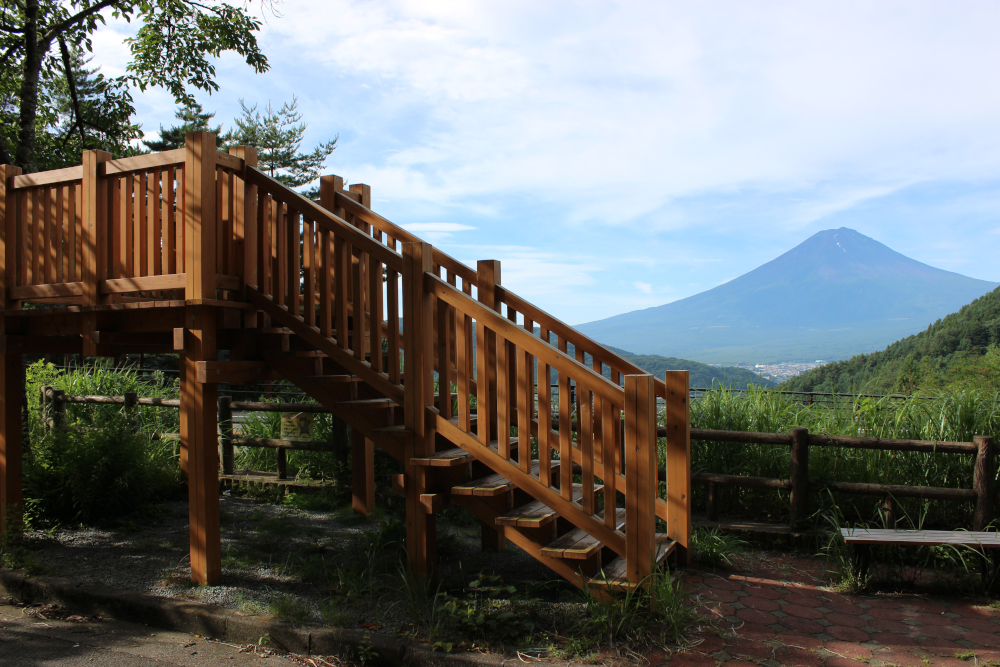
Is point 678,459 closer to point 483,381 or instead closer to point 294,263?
point 483,381

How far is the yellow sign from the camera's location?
8172 mm

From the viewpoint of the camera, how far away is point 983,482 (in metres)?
5.33

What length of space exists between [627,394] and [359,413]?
2.11 metres

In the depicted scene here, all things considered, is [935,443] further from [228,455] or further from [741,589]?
[228,455]

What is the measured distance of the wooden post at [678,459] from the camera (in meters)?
4.88

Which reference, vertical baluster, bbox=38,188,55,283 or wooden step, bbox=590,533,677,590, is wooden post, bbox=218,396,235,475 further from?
wooden step, bbox=590,533,677,590

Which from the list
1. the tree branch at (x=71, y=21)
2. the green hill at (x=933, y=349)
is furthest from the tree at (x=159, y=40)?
the green hill at (x=933, y=349)

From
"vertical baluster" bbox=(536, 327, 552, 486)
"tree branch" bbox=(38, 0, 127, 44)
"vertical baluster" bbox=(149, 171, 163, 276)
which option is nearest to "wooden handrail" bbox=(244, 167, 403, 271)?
"vertical baluster" bbox=(149, 171, 163, 276)

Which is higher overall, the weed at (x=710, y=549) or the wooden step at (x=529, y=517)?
the wooden step at (x=529, y=517)

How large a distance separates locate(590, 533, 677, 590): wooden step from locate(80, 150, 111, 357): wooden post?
4517 millimetres

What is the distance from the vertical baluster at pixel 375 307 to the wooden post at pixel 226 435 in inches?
166

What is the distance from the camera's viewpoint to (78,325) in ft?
18.8

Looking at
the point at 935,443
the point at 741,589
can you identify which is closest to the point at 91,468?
the point at 741,589

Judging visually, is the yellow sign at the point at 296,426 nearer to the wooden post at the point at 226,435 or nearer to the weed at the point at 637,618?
the wooden post at the point at 226,435
